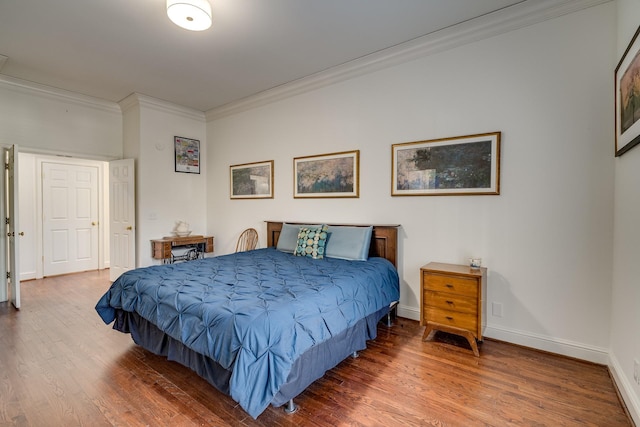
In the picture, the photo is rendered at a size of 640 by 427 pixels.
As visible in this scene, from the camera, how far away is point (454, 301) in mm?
2553

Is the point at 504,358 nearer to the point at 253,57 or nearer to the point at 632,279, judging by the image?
the point at 632,279

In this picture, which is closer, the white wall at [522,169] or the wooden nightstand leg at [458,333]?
the white wall at [522,169]

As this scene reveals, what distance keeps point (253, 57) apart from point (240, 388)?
3.36 m

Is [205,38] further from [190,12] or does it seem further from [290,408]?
[290,408]

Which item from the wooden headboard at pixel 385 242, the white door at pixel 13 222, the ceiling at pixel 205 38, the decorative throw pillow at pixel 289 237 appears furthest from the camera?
the decorative throw pillow at pixel 289 237

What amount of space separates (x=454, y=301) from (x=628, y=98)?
Answer: 1.82 meters

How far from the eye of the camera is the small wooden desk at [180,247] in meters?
4.59

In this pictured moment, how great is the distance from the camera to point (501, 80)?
273 centimetres

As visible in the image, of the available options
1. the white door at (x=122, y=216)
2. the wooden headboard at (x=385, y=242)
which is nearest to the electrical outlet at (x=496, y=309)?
the wooden headboard at (x=385, y=242)

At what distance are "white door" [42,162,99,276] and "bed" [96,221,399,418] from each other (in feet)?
12.8

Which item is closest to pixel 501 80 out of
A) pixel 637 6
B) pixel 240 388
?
pixel 637 6

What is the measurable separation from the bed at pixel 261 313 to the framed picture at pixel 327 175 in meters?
0.68

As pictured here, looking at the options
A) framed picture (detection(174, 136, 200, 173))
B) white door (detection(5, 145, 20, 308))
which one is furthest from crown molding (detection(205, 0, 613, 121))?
white door (detection(5, 145, 20, 308))

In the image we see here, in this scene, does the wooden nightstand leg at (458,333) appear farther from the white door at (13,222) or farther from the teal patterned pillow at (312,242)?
the white door at (13,222)
